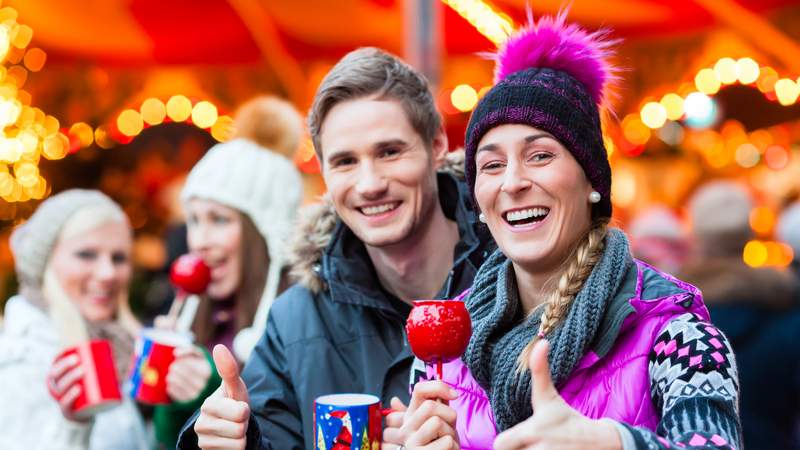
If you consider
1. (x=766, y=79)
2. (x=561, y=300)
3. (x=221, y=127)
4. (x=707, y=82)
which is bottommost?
(x=561, y=300)

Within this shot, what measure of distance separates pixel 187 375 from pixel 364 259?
865 millimetres

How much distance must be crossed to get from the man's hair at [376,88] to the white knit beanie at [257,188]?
1071 millimetres

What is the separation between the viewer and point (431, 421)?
191 cm

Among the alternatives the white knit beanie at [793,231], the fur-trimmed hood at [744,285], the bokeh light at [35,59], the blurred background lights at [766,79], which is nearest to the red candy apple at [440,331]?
the fur-trimmed hood at [744,285]

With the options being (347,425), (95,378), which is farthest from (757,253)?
(347,425)

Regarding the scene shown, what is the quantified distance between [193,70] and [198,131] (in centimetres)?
93

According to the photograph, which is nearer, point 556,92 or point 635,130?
point 556,92

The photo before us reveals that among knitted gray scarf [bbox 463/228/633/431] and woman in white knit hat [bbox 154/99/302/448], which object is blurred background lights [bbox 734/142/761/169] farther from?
knitted gray scarf [bbox 463/228/633/431]

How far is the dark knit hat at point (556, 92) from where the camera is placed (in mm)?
2064

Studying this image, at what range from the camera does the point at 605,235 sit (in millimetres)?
2152

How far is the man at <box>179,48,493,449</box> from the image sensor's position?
2.71 metres

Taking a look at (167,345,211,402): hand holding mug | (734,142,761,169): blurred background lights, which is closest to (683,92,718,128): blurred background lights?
(734,142,761,169): blurred background lights

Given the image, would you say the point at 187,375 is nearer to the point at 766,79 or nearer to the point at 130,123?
the point at 766,79

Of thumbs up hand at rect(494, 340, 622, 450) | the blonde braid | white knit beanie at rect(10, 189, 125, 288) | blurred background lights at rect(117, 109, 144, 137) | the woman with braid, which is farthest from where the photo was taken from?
blurred background lights at rect(117, 109, 144, 137)
